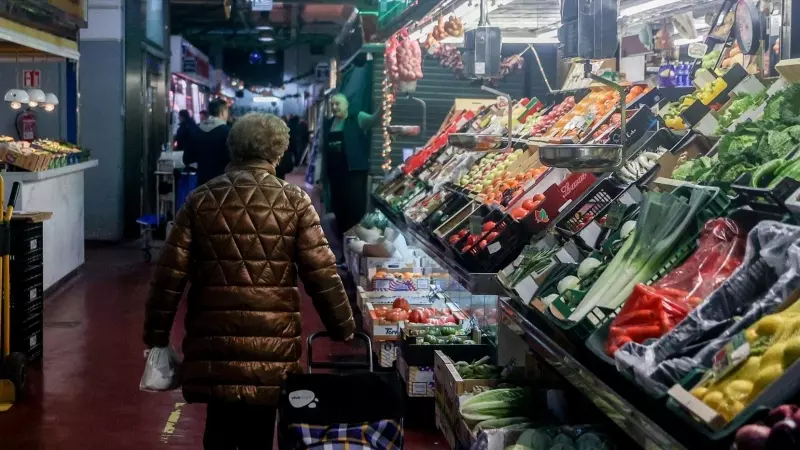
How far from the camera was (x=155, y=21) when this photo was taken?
16375 mm

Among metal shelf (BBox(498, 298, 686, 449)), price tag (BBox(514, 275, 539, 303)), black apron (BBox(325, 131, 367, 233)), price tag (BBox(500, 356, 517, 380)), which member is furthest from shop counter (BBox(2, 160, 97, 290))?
metal shelf (BBox(498, 298, 686, 449))

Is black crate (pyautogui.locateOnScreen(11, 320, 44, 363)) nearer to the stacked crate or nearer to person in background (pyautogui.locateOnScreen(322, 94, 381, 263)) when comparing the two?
the stacked crate

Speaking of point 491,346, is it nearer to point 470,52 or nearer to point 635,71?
point 470,52

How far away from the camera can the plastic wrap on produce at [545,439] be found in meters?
3.48

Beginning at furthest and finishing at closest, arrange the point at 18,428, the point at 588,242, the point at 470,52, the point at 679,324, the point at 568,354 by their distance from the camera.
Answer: the point at 470,52 → the point at 18,428 → the point at 588,242 → the point at 568,354 → the point at 679,324

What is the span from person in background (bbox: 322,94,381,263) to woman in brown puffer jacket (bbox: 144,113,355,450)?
7.76 meters

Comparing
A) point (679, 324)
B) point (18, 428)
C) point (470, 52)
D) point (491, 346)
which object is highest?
point (470, 52)

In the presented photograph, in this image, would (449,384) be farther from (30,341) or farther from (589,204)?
(30,341)

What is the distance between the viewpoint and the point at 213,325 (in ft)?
12.6

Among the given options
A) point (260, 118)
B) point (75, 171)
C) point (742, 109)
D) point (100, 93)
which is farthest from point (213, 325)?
point (100, 93)

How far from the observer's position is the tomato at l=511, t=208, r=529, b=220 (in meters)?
5.41

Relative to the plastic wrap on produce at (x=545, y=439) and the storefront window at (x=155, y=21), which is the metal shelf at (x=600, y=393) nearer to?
the plastic wrap on produce at (x=545, y=439)

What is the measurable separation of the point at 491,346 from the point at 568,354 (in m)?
1.74

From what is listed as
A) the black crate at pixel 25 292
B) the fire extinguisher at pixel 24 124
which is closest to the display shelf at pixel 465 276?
the black crate at pixel 25 292
